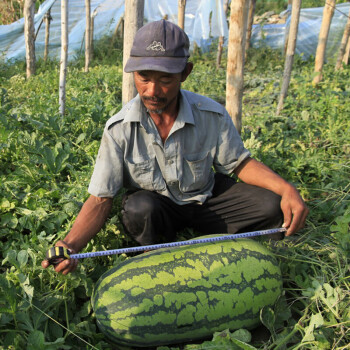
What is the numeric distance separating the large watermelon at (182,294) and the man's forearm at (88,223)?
0.83ft

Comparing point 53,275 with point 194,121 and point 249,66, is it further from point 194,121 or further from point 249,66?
point 249,66

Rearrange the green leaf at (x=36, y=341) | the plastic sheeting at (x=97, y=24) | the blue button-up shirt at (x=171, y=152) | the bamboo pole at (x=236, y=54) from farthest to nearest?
the plastic sheeting at (x=97, y=24)
the bamboo pole at (x=236, y=54)
the blue button-up shirt at (x=171, y=152)
the green leaf at (x=36, y=341)

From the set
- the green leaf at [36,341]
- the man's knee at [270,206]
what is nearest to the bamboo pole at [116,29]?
the man's knee at [270,206]

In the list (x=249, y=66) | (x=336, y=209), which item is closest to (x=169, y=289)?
(x=336, y=209)

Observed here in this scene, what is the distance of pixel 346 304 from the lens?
2.16 m

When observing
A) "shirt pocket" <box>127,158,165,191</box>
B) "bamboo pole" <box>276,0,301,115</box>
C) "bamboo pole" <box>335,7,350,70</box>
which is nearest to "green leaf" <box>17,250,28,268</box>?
"shirt pocket" <box>127,158,165,191</box>

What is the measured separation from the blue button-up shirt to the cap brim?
14.1 inches

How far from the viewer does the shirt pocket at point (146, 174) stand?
2609mm

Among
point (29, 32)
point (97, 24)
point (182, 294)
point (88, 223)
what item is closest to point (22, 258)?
point (88, 223)

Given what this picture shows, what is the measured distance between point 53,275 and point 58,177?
150cm

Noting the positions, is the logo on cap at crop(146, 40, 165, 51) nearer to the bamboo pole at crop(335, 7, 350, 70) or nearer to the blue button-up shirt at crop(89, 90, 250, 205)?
the blue button-up shirt at crop(89, 90, 250, 205)

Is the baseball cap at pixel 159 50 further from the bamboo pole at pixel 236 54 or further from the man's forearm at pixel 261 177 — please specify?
the bamboo pole at pixel 236 54

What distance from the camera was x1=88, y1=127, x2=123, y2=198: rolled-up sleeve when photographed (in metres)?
2.44

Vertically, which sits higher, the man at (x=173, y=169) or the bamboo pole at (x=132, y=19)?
the bamboo pole at (x=132, y=19)
